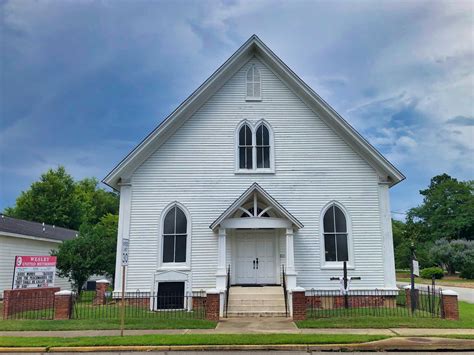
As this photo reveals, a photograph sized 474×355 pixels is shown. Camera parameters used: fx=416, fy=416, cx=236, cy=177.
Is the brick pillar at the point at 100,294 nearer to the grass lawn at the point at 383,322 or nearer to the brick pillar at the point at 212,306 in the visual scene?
the brick pillar at the point at 212,306

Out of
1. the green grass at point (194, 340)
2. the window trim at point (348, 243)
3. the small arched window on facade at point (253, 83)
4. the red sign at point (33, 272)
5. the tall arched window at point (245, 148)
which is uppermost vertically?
the small arched window on facade at point (253, 83)

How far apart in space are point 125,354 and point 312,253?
9.19 m

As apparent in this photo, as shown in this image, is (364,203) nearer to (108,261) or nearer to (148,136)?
(148,136)

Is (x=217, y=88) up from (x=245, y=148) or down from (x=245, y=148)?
up

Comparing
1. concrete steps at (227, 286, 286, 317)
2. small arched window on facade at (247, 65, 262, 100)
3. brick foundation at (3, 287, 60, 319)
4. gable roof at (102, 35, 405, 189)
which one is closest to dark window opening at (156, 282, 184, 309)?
concrete steps at (227, 286, 286, 317)

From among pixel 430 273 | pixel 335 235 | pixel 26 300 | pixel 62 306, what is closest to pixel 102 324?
pixel 62 306

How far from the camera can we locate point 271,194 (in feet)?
54.7

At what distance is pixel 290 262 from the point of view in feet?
49.0

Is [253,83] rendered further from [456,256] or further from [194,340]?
[456,256]

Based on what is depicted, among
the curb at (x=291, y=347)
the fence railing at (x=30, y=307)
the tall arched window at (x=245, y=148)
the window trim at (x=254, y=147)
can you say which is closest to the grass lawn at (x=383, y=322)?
the curb at (x=291, y=347)

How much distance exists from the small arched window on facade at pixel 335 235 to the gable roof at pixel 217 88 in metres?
2.48

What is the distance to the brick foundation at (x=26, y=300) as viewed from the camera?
44.7 ft

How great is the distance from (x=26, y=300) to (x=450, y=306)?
13981 mm

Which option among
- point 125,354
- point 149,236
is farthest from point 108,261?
point 125,354
